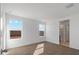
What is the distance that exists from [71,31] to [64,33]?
4.2 inches

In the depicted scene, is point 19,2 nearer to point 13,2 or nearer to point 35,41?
point 13,2

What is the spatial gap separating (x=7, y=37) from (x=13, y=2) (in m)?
0.50

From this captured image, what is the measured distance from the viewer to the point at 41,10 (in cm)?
154

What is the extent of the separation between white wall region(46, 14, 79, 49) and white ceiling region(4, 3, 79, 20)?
0.07 meters

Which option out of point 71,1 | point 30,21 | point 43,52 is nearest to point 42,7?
point 30,21

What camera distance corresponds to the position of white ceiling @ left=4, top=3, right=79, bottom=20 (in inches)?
57.9

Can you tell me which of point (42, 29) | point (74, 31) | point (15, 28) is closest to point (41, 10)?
point (42, 29)

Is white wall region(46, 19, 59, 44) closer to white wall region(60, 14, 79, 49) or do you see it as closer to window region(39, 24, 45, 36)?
window region(39, 24, 45, 36)

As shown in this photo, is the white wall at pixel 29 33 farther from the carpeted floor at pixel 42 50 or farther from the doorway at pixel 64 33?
the doorway at pixel 64 33

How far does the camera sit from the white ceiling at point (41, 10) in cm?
147

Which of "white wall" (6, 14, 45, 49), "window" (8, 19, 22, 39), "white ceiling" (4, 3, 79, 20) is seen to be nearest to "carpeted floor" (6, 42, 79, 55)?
"white wall" (6, 14, 45, 49)

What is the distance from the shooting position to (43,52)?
4.97 feet

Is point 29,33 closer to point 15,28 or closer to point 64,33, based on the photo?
point 15,28

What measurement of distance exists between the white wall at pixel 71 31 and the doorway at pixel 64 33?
49 mm
